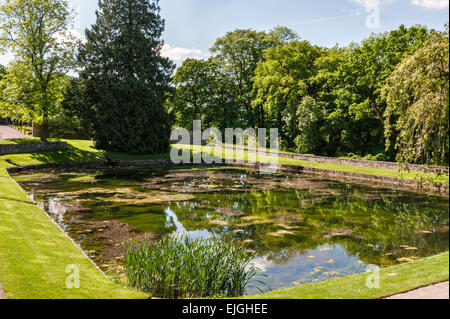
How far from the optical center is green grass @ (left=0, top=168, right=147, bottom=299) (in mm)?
6703

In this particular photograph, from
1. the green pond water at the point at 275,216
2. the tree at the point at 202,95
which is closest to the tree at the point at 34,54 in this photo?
the green pond water at the point at 275,216

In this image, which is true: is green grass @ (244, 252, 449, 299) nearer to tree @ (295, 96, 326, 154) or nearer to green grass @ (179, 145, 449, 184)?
green grass @ (179, 145, 449, 184)

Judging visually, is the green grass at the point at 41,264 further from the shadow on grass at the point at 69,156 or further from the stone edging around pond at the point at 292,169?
Answer: the shadow on grass at the point at 69,156

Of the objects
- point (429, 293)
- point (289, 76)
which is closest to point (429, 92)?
point (429, 293)

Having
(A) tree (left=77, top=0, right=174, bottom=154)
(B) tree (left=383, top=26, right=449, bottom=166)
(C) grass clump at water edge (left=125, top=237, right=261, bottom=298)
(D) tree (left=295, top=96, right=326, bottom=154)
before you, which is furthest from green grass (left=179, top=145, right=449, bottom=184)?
(C) grass clump at water edge (left=125, top=237, right=261, bottom=298)

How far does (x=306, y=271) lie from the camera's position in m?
9.58

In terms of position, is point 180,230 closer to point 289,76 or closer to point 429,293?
point 429,293

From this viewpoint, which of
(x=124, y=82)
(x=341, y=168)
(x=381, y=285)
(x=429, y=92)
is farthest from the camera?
(x=124, y=82)

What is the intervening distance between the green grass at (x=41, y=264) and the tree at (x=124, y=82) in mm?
25865

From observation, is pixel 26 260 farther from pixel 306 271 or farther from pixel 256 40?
pixel 256 40

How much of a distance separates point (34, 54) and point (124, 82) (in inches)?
364

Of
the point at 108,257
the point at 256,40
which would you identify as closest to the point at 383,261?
the point at 108,257

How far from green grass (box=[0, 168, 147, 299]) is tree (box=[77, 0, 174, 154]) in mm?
25865

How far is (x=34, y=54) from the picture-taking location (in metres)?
34.9
